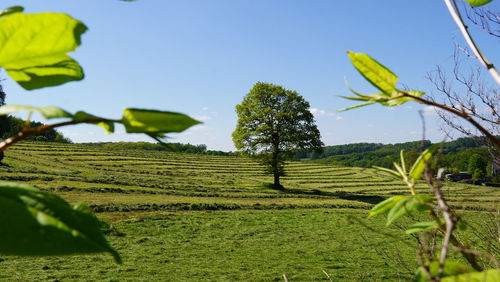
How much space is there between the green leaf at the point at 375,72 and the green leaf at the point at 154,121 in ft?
0.59

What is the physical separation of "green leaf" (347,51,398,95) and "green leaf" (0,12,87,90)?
235mm

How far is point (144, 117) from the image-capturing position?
0.75ft

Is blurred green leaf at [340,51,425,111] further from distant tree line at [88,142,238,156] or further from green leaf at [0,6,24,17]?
distant tree line at [88,142,238,156]

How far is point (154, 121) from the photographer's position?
0.23 meters

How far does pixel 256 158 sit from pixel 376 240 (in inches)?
442

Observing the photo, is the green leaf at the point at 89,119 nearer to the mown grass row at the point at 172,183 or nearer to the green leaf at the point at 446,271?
the green leaf at the point at 446,271

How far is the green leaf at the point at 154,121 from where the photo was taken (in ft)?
0.75

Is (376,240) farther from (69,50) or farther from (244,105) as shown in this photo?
(244,105)

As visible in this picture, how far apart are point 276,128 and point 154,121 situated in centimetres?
1987

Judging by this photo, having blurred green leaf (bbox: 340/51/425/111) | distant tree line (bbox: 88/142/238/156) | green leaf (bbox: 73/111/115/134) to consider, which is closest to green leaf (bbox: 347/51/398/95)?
blurred green leaf (bbox: 340/51/425/111)

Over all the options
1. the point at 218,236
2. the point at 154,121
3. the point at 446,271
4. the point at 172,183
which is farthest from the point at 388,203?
the point at 172,183

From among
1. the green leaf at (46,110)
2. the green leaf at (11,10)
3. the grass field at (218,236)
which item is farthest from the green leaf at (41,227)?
the grass field at (218,236)

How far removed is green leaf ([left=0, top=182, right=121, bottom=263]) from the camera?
7.8 inches

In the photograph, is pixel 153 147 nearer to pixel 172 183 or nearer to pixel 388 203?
pixel 172 183
